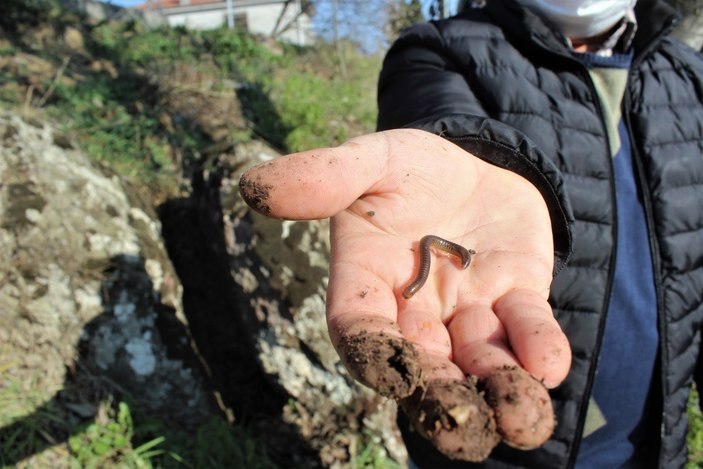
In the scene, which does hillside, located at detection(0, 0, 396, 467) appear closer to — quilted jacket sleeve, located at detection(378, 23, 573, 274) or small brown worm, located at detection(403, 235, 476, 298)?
quilted jacket sleeve, located at detection(378, 23, 573, 274)

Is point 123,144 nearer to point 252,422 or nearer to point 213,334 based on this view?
point 213,334

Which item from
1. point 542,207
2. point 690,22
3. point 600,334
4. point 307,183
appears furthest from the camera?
point 690,22

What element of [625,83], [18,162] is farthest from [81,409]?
[625,83]

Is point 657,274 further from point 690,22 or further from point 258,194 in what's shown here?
point 690,22

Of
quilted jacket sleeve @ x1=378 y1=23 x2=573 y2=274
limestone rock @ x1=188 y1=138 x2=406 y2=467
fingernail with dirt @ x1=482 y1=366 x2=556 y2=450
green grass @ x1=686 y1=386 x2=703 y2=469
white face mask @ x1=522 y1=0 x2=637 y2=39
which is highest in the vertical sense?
white face mask @ x1=522 y1=0 x2=637 y2=39

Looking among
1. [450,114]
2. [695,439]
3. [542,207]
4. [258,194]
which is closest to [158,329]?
[258,194]

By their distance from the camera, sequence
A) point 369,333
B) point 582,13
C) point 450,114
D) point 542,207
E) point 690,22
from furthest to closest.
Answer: point 690,22, point 582,13, point 450,114, point 542,207, point 369,333

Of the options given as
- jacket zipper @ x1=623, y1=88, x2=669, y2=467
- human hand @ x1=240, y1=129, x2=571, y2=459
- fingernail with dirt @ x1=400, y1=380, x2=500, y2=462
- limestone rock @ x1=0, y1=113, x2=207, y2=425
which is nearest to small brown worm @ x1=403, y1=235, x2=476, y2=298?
human hand @ x1=240, y1=129, x2=571, y2=459
